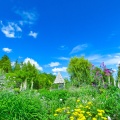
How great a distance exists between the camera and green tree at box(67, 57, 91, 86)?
2583cm

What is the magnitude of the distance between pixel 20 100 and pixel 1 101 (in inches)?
15.1

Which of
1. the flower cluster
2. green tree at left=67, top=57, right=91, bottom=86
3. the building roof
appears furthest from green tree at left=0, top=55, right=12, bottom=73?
the flower cluster

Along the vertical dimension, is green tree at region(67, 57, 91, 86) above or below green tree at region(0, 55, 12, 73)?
below

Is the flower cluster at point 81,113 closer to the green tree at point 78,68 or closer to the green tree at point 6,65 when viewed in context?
the green tree at point 78,68

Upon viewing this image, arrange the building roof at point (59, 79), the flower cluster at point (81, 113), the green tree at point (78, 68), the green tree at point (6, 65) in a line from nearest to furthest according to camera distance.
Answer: the flower cluster at point (81, 113)
the building roof at point (59, 79)
the green tree at point (78, 68)
the green tree at point (6, 65)

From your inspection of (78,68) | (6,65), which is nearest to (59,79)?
(78,68)

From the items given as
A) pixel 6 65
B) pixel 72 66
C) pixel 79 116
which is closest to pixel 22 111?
pixel 79 116

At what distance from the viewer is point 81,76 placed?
2562 centimetres

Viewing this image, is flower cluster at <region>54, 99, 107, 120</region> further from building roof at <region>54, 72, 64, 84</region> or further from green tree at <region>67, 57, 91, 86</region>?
green tree at <region>67, 57, 91, 86</region>

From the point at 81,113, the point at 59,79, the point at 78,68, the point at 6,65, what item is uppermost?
the point at 6,65

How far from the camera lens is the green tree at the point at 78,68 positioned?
84.7ft

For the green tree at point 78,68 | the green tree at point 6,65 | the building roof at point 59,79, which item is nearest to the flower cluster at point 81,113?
the building roof at point 59,79

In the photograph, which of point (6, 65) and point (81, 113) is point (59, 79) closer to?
point (6, 65)

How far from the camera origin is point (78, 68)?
2753 centimetres
